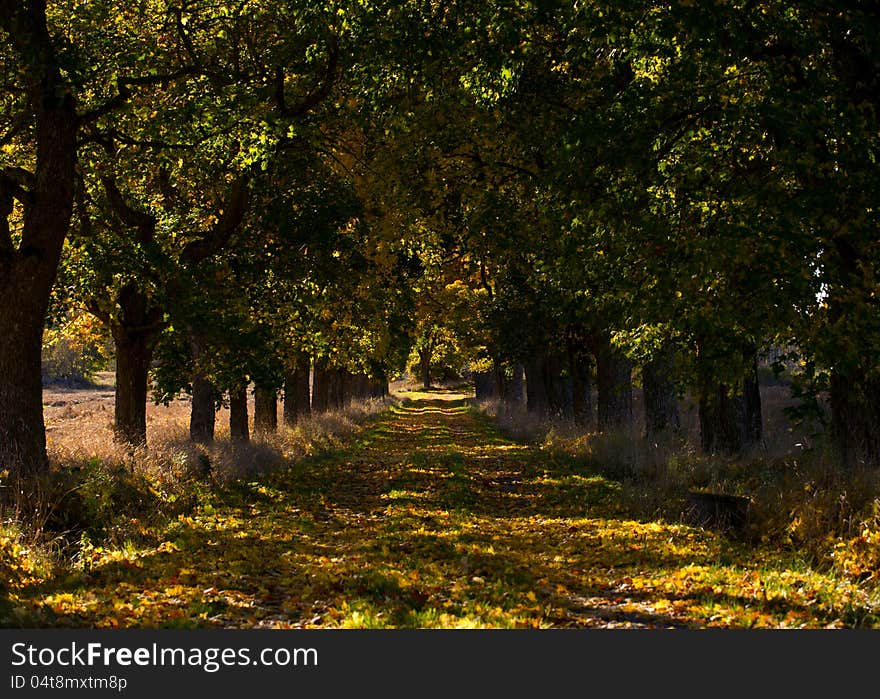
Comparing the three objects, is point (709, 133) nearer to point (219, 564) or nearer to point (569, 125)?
point (569, 125)

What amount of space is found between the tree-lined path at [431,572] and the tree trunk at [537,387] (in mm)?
17038

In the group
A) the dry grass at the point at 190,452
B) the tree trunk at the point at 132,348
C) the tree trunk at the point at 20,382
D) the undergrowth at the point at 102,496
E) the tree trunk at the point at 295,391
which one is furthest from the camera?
the tree trunk at the point at 295,391

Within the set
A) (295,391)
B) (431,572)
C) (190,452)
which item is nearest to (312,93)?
(190,452)

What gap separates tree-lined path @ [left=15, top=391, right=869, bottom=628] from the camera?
273 inches

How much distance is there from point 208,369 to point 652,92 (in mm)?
9473

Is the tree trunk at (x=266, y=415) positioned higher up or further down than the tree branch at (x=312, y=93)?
further down

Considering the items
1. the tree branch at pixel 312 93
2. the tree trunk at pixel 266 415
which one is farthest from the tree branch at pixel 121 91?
the tree trunk at pixel 266 415

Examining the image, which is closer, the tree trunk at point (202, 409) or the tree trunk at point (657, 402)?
the tree trunk at point (657, 402)

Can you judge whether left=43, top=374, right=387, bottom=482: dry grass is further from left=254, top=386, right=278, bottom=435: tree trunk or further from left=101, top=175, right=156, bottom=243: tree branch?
left=101, top=175, right=156, bottom=243: tree branch

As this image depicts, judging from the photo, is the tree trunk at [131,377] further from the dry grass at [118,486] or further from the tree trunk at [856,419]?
the tree trunk at [856,419]

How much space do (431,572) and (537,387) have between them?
24.4 m

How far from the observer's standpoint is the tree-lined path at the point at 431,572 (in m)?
6.92

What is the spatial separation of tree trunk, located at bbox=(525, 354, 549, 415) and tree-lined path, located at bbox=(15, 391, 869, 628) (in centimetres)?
1704

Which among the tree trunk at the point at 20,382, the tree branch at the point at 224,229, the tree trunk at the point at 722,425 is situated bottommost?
the tree trunk at the point at 722,425
